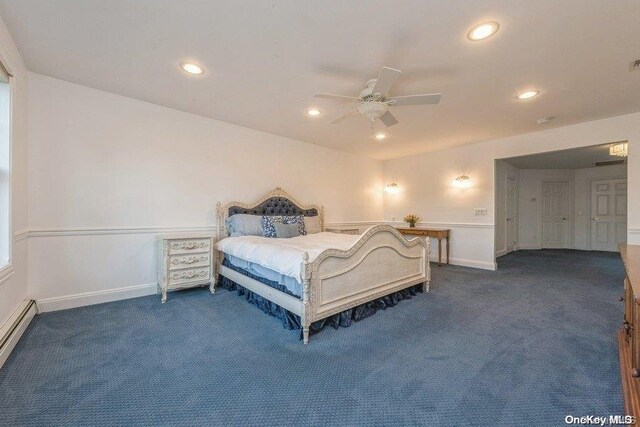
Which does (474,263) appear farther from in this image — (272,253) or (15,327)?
(15,327)

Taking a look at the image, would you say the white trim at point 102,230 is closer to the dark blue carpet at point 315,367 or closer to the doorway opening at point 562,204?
the dark blue carpet at point 315,367

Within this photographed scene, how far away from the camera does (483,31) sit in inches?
79.8

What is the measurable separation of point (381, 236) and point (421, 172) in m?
3.69

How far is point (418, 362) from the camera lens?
1964 mm

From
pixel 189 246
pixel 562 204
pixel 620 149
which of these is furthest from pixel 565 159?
pixel 189 246

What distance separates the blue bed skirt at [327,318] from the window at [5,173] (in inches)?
80.1

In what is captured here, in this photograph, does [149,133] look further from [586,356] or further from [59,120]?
[586,356]

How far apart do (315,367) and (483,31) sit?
2.81 metres

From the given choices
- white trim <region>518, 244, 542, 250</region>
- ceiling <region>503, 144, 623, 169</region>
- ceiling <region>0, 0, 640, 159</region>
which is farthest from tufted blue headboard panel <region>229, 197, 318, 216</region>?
white trim <region>518, 244, 542, 250</region>

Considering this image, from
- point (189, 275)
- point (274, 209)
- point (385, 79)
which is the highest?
point (385, 79)

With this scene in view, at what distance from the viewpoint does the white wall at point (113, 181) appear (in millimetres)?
2836

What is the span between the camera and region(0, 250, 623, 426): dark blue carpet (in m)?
1.48

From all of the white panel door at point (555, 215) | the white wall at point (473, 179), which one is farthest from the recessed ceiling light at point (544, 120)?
the white panel door at point (555, 215)

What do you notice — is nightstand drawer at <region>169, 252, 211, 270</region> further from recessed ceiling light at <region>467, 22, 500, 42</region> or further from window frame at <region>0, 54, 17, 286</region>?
recessed ceiling light at <region>467, 22, 500, 42</region>
